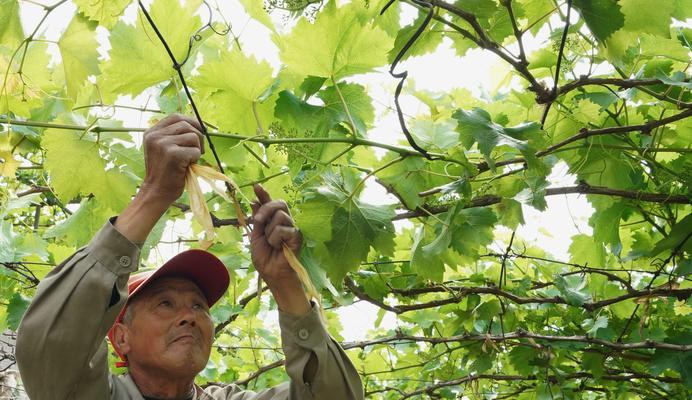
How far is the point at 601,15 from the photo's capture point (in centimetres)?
144

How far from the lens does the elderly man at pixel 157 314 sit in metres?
1.68

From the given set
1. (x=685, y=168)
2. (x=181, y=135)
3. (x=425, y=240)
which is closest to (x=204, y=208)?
(x=181, y=135)

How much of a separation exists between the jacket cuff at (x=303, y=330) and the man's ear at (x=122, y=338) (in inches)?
17.4

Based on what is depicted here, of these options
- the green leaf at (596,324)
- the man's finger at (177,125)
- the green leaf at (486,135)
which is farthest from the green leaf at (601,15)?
the green leaf at (596,324)

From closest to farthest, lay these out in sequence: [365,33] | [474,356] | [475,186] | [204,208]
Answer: [204,208] → [365,33] → [475,186] → [474,356]

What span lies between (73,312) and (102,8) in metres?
0.60

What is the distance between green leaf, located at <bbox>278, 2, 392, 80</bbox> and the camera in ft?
5.28

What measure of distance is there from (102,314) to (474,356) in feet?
6.64

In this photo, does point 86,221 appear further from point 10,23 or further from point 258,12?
point 258,12

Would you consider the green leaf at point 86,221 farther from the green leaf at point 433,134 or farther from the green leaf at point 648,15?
the green leaf at point 648,15

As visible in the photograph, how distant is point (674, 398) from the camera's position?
345 centimetres

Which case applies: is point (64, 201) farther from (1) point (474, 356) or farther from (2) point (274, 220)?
(1) point (474, 356)

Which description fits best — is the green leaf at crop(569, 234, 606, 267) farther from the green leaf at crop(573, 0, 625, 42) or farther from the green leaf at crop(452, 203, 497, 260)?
the green leaf at crop(573, 0, 625, 42)

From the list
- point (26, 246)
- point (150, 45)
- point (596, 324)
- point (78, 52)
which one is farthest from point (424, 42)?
point (26, 246)
